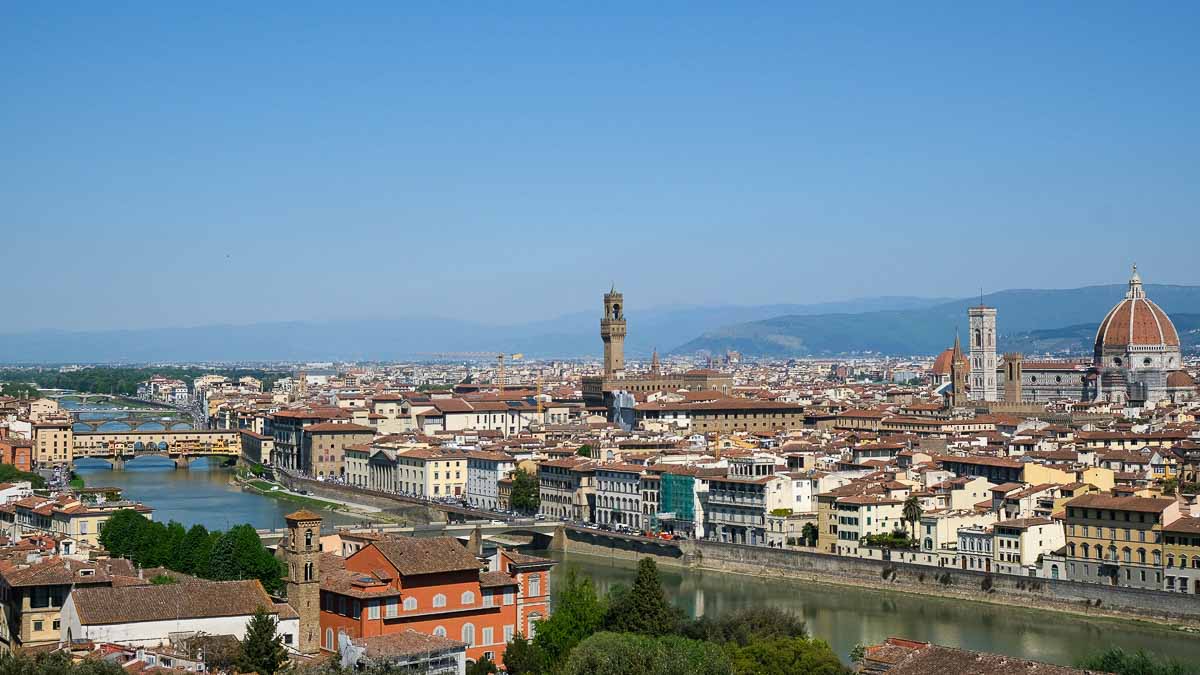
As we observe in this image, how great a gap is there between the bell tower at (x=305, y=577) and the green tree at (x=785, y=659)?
15.3ft

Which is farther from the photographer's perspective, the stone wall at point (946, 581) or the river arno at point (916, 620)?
the stone wall at point (946, 581)

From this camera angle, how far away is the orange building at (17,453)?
5172 cm

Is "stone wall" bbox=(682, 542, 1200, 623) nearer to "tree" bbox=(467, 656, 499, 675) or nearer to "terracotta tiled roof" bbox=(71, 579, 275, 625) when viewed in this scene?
"tree" bbox=(467, 656, 499, 675)

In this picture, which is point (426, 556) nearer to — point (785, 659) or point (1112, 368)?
point (785, 659)

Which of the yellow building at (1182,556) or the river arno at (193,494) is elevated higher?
the yellow building at (1182,556)

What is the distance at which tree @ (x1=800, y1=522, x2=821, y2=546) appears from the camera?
3341 cm

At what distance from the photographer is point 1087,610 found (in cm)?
2695

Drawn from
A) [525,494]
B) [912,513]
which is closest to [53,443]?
[525,494]

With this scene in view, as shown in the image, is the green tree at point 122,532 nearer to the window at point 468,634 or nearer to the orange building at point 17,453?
the window at point 468,634

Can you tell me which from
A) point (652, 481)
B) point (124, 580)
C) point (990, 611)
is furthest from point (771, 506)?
point (124, 580)

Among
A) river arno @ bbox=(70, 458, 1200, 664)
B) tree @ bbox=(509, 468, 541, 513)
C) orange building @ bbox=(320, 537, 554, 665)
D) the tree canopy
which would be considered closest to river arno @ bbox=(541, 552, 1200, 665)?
river arno @ bbox=(70, 458, 1200, 664)

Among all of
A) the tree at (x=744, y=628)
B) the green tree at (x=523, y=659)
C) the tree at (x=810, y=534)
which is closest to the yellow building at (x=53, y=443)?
the tree at (x=810, y=534)

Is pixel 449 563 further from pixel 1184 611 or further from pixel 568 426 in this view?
pixel 568 426

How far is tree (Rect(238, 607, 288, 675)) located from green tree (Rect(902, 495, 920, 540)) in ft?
54.9
